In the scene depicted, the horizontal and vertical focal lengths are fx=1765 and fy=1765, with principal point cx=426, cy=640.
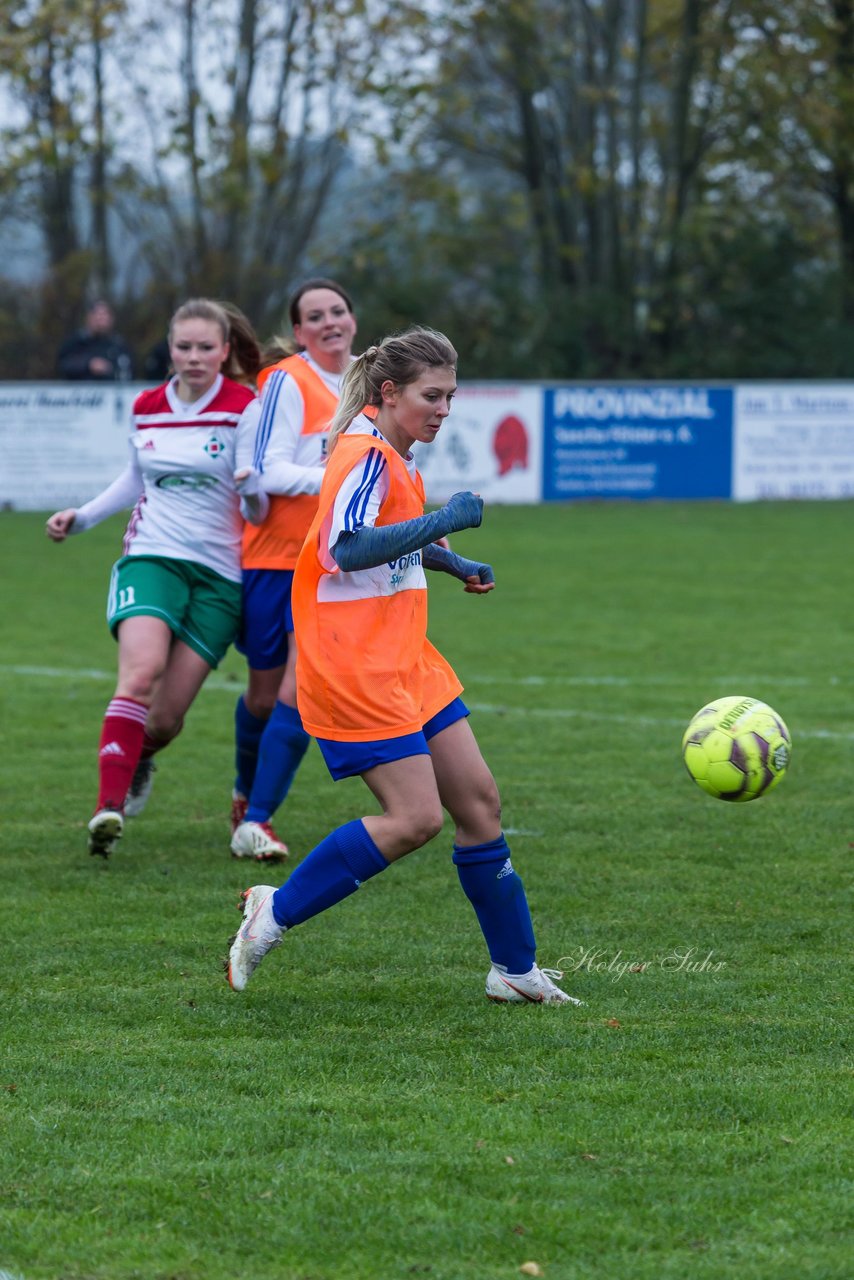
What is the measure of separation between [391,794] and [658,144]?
30.1 metres

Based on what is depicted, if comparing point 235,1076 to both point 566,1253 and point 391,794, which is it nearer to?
point 391,794

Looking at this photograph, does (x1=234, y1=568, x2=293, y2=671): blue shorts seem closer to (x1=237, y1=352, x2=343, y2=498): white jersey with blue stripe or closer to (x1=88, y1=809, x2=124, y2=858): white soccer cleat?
(x1=237, y1=352, x2=343, y2=498): white jersey with blue stripe

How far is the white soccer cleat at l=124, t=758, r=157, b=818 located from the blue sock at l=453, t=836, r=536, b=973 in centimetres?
258

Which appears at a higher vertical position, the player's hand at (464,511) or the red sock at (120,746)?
the player's hand at (464,511)

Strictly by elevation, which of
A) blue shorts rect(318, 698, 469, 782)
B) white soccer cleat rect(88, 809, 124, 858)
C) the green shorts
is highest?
the green shorts

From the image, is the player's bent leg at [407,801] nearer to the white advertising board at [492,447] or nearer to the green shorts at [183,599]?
the green shorts at [183,599]

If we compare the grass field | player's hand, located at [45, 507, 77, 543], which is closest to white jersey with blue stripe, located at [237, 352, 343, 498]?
player's hand, located at [45, 507, 77, 543]

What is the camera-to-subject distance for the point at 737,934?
5.38 m

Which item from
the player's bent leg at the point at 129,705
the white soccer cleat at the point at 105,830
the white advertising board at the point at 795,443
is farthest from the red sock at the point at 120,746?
the white advertising board at the point at 795,443

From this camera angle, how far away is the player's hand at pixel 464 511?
4.28 m

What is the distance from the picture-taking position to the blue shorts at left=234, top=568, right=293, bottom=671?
21.8 feet

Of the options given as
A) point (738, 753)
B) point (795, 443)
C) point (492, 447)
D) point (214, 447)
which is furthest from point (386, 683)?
point (795, 443)

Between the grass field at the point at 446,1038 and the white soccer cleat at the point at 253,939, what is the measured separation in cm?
10

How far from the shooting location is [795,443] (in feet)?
74.9
